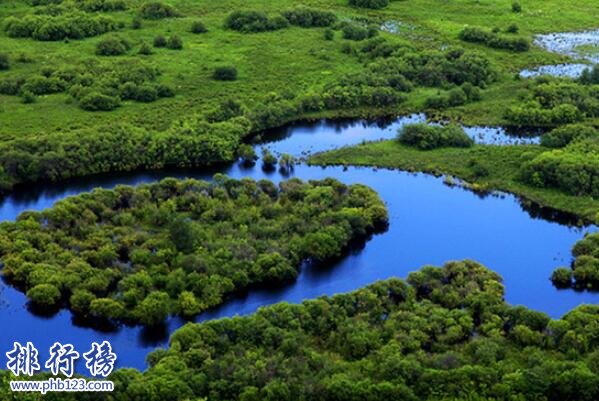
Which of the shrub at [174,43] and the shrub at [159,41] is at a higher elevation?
the shrub at [159,41]

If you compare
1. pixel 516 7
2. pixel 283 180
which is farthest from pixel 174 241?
pixel 516 7

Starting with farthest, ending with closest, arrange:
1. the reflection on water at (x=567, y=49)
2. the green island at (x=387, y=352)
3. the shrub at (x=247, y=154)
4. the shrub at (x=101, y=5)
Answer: the shrub at (x=101, y=5) < the reflection on water at (x=567, y=49) < the shrub at (x=247, y=154) < the green island at (x=387, y=352)

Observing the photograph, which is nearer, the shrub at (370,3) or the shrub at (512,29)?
the shrub at (512,29)

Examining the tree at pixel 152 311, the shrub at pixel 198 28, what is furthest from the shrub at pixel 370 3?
the tree at pixel 152 311

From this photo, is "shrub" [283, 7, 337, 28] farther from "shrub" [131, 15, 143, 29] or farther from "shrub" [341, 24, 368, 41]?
"shrub" [131, 15, 143, 29]

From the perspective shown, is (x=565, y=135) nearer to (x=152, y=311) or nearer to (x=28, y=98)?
(x=152, y=311)

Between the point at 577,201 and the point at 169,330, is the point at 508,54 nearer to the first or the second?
the point at 577,201

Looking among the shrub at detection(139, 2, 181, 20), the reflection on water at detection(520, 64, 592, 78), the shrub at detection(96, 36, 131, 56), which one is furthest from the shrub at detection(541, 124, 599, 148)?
the shrub at detection(139, 2, 181, 20)

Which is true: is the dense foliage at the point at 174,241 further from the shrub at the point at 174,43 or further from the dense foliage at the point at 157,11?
the dense foliage at the point at 157,11
